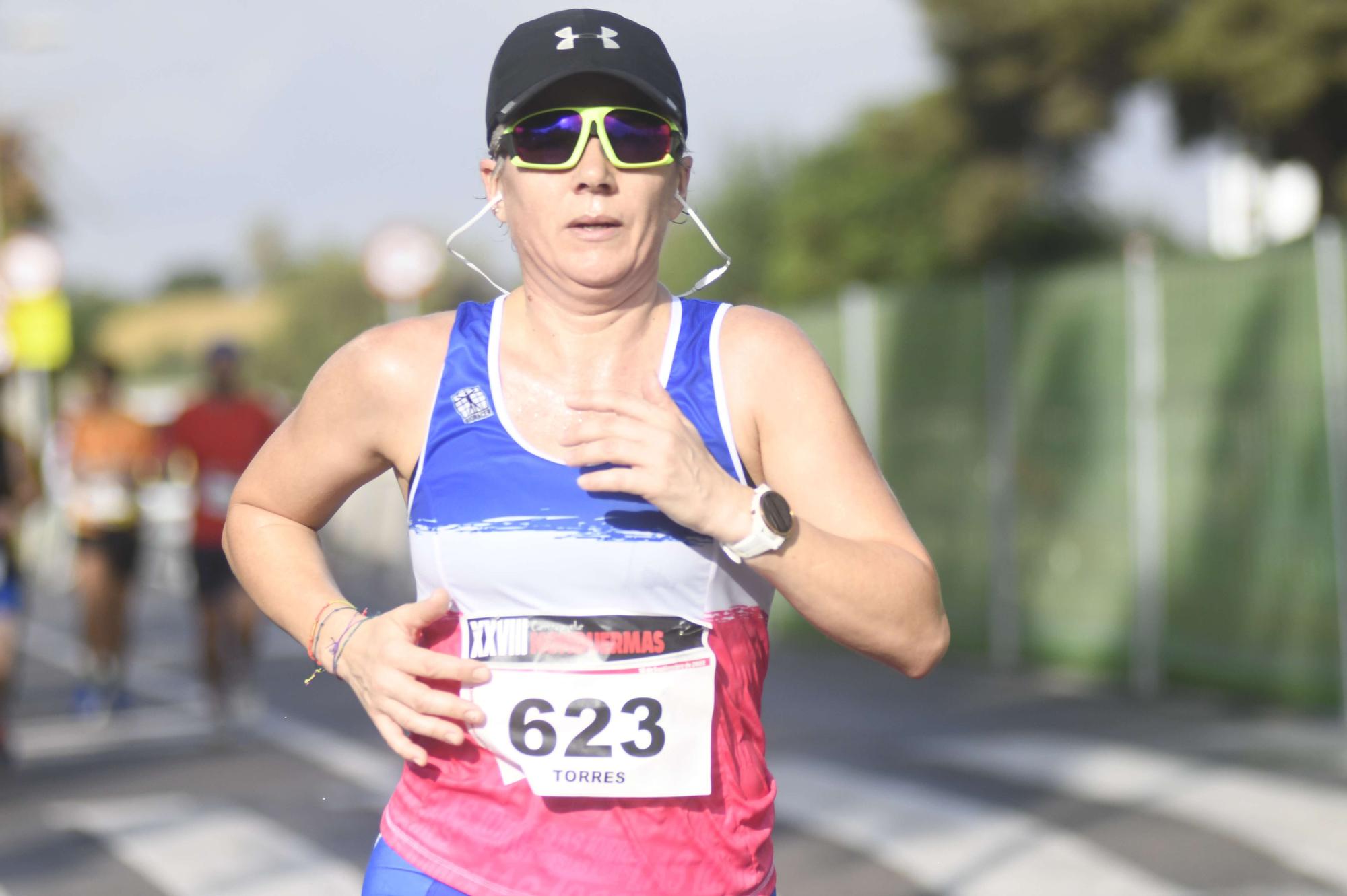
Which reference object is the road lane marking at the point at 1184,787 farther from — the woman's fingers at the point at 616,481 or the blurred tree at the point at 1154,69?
the blurred tree at the point at 1154,69

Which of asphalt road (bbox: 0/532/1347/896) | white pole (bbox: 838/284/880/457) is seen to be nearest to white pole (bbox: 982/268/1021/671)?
asphalt road (bbox: 0/532/1347/896)

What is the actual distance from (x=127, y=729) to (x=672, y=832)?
8.69 meters

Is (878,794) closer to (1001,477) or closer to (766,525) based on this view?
(1001,477)

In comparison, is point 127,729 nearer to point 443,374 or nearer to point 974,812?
point 974,812

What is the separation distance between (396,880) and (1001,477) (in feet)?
36.1

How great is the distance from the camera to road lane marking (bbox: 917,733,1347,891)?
22.8 ft

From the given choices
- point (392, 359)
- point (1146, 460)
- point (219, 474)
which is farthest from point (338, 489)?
point (1146, 460)

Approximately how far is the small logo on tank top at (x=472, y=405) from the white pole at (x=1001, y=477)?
35.4 feet

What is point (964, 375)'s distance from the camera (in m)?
13.8

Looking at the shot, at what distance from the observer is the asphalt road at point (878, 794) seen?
6.62 meters

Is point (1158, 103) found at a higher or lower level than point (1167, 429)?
higher

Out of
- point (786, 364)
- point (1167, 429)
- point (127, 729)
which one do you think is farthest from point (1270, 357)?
point (786, 364)

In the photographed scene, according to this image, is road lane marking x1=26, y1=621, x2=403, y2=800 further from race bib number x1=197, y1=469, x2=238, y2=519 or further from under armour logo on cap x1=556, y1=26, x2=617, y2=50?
under armour logo on cap x1=556, y1=26, x2=617, y2=50

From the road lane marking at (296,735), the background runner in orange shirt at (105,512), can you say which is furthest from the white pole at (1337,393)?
the background runner in orange shirt at (105,512)
